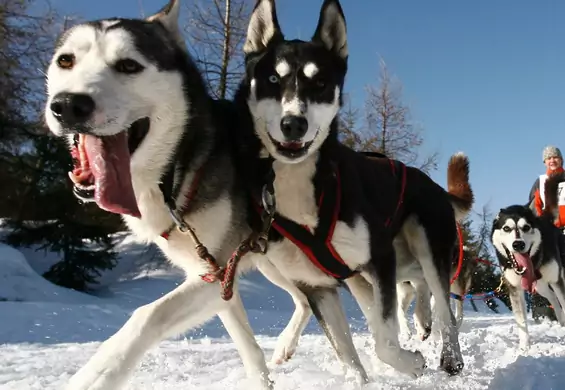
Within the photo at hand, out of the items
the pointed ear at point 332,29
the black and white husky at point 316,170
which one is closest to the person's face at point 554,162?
the black and white husky at point 316,170

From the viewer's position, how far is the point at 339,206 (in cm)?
273

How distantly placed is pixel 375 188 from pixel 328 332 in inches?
32.7

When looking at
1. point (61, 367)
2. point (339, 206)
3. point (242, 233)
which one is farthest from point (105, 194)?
point (61, 367)

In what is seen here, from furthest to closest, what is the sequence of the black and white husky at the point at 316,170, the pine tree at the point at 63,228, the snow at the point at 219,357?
the pine tree at the point at 63,228
the snow at the point at 219,357
the black and white husky at the point at 316,170

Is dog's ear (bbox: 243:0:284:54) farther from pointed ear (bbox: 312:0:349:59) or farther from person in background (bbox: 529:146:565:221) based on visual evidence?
person in background (bbox: 529:146:565:221)

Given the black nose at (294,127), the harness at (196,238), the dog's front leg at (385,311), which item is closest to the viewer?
the harness at (196,238)

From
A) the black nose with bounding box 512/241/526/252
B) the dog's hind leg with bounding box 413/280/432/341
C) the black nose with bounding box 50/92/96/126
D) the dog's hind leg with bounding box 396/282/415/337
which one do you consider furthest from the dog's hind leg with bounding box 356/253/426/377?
the black nose with bounding box 512/241/526/252

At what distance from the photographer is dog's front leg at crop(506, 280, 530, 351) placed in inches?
217

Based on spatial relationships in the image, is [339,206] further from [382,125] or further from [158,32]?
[382,125]

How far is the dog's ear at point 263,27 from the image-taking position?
9.30 ft

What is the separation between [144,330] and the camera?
200cm

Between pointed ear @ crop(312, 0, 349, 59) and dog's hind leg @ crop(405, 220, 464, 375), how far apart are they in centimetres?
138

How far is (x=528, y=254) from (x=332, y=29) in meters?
4.92

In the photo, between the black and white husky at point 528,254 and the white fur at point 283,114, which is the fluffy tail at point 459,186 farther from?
the black and white husky at point 528,254
